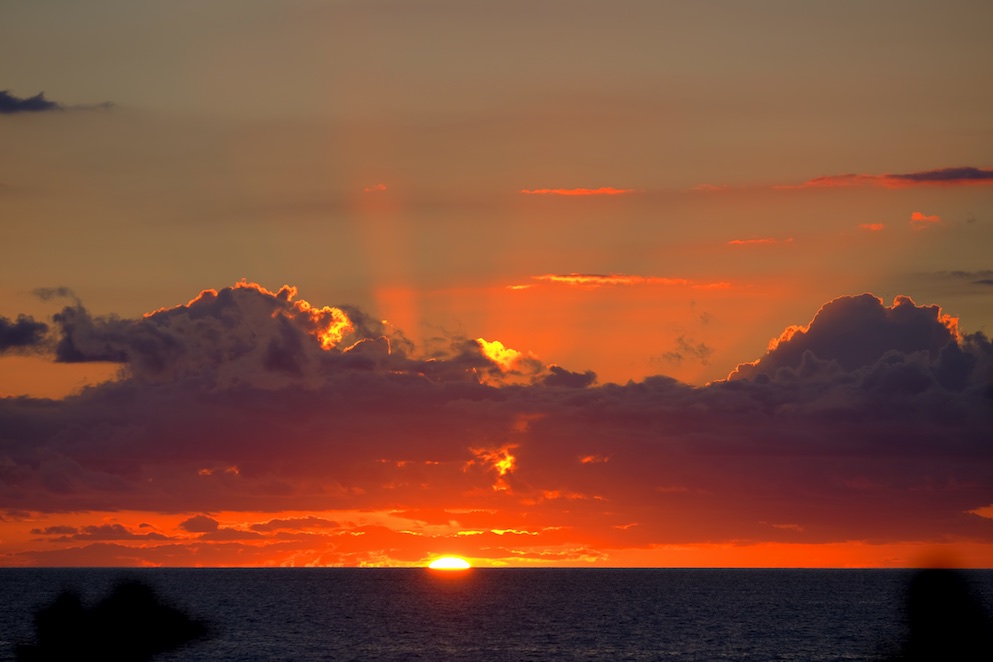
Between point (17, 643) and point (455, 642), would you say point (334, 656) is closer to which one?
point (455, 642)

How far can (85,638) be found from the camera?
5103 inches

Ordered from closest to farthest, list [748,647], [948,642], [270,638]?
[948,642]
[748,647]
[270,638]

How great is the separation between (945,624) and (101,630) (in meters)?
84.3

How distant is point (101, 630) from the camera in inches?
5256

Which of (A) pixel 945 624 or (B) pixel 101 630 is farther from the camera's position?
(B) pixel 101 630

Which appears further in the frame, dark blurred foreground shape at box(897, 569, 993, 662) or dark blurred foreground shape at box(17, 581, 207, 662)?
dark blurred foreground shape at box(17, 581, 207, 662)

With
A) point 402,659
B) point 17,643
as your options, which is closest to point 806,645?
point 402,659

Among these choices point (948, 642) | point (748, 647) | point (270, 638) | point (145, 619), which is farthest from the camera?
point (270, 638)

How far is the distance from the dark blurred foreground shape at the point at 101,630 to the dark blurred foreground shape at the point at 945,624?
259 feet

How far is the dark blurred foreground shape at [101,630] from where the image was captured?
422 feet

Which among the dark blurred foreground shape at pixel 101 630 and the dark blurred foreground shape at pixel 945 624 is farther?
the dark blurred foreground shape at pixel 101 630

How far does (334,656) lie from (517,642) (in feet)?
101

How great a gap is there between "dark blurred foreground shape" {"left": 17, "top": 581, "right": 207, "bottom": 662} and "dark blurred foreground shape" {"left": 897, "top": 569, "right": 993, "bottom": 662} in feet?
259

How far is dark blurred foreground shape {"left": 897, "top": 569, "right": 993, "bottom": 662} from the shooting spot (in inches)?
4850
